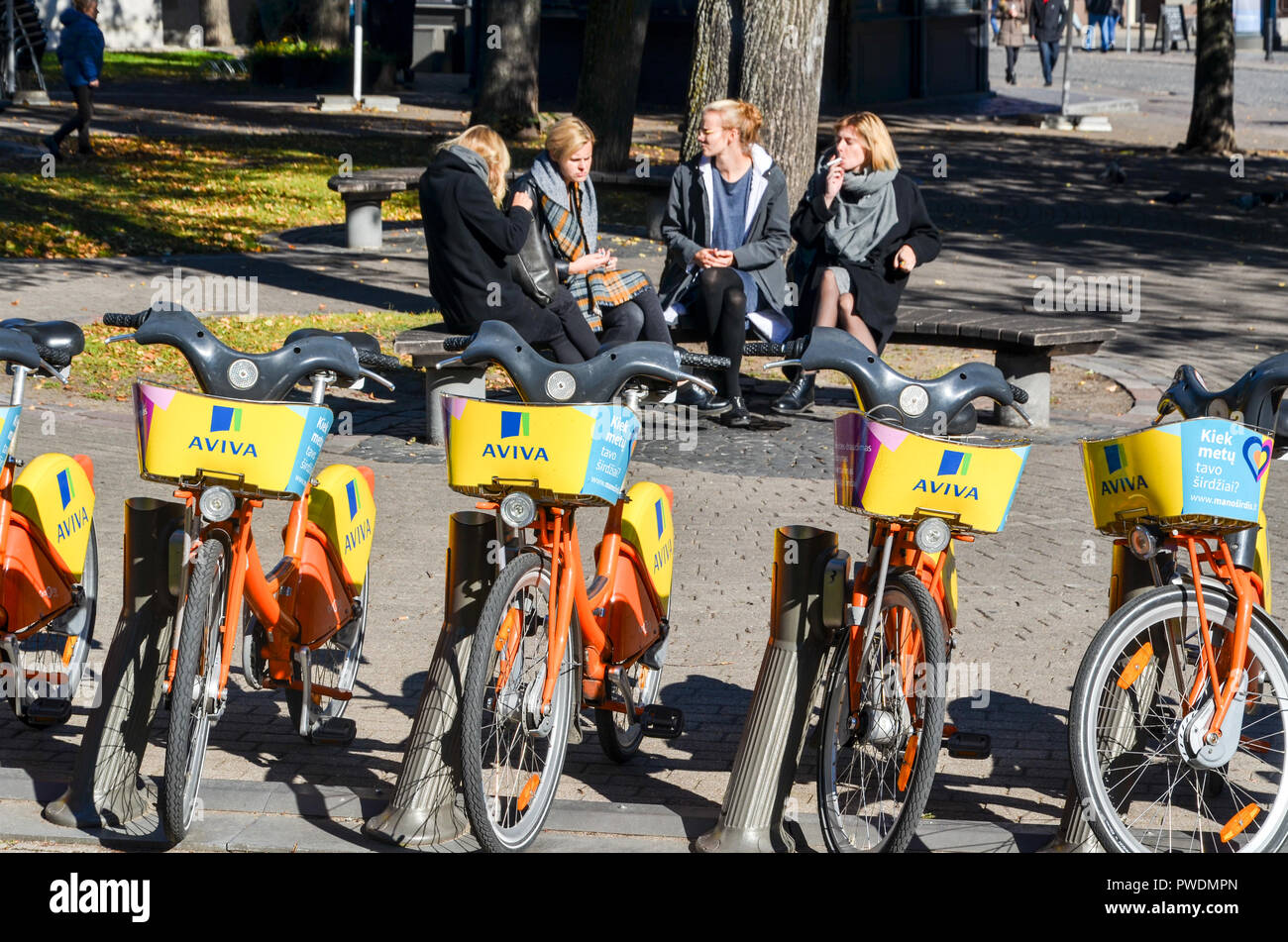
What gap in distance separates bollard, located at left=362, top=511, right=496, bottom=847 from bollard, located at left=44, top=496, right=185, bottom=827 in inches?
25.4

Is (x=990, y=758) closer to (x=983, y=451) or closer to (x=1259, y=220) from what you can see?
(x=983, y=451)

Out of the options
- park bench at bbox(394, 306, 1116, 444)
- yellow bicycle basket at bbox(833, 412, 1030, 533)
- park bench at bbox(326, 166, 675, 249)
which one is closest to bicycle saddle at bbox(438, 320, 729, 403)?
yellow bicycle basket at bbox(833, 412, 1030, 533)

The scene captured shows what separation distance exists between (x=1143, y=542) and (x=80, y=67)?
17286 mm

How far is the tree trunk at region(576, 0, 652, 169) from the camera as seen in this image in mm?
18500

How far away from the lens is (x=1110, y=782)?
442cm

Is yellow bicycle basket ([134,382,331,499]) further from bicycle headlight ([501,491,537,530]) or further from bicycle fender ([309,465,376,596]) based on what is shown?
bicycle fender ([309,465,376,596])

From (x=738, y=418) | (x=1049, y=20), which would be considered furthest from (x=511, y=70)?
(x=1049, y=20)

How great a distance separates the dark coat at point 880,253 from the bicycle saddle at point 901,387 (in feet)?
15.2

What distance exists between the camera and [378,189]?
1397 cm

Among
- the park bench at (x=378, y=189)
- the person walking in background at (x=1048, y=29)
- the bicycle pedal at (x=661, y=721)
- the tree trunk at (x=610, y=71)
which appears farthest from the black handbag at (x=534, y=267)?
the person walking in background at (x=1048, y=29)

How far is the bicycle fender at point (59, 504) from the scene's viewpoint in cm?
480
